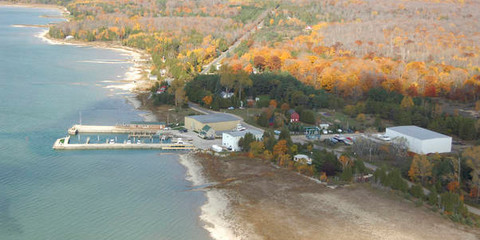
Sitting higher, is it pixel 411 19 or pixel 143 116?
pixel 411 19

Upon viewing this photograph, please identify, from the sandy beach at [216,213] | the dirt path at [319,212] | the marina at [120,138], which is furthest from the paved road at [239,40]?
the dirt path at [319,212]

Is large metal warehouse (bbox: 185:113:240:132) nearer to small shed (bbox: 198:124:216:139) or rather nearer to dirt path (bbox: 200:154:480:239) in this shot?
small shed (bbox: 198:124:216:139)

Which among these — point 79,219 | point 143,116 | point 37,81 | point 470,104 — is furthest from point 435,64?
point 79,219

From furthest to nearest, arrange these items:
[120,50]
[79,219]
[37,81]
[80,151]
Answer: [120,50] → [37,81] → [80,151] → [79,219]

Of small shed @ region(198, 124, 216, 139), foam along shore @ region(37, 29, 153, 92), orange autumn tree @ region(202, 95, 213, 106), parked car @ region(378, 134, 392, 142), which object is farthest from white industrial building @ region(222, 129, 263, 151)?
foam along shore @ region(37, 29, 153, 92)

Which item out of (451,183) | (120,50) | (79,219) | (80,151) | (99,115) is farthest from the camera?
(120,50)

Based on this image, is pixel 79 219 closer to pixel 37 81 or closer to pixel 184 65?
pixel 37 81

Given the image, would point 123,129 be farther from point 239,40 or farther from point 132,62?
point 239,40

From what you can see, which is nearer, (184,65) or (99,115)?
(99,115)
